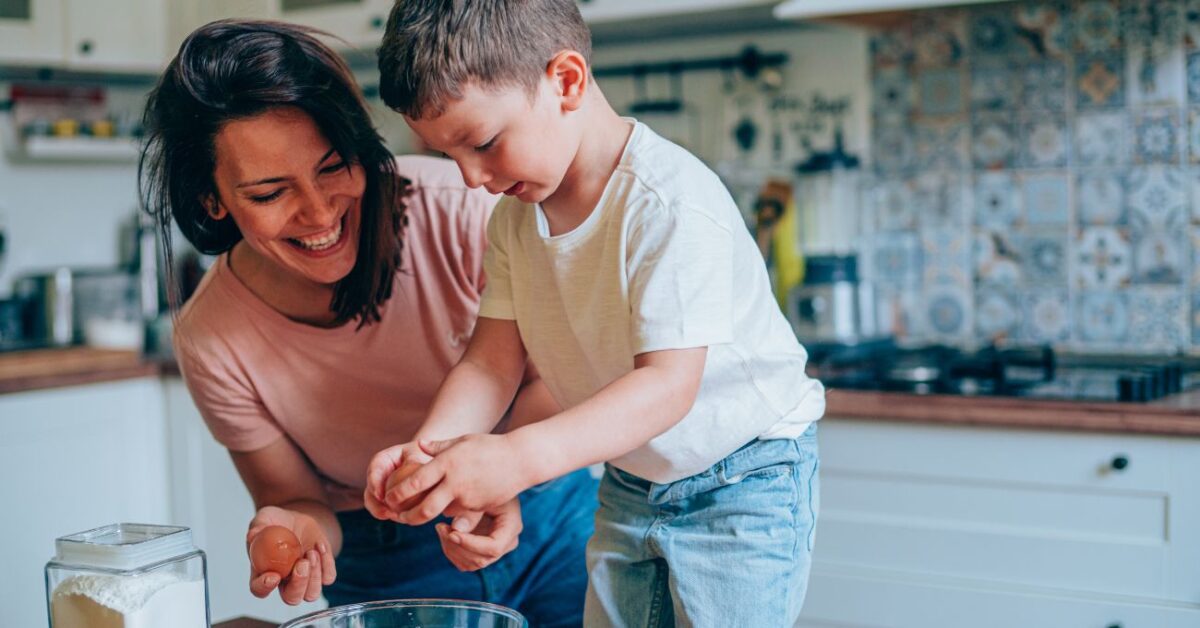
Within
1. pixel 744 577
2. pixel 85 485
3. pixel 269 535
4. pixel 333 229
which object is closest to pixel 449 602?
pixel 269 535

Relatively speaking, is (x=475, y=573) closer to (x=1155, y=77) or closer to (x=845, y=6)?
(x=845, y=6)

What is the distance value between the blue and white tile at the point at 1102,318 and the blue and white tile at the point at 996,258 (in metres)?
0.13

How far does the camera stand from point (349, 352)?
1.24m

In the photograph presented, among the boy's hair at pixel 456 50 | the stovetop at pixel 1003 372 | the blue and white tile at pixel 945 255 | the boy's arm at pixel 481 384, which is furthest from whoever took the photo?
the blue and white tile at pixel 945 255

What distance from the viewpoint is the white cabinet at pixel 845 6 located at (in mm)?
1999

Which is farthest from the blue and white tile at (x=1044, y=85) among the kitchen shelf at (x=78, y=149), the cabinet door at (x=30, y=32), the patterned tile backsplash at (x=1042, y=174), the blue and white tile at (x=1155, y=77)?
the cabinet door at (x=30, y=32)

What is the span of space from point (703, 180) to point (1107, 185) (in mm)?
1526

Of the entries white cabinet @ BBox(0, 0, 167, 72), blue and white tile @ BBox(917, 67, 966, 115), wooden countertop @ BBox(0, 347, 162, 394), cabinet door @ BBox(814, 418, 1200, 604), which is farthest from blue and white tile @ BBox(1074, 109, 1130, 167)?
white cabinet @ BBox(0, 0, 167, 72)

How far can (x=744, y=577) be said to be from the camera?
102 cm

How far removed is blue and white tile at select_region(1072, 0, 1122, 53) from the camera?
218 centimetres

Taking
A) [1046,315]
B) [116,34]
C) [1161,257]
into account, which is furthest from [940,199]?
[116,34]

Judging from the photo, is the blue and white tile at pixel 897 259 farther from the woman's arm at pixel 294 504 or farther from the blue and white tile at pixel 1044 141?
the woman's arm at pixel 294 504

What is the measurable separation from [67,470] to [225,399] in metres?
1.52

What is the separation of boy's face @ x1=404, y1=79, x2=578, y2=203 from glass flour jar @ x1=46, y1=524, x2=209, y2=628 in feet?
1.10
